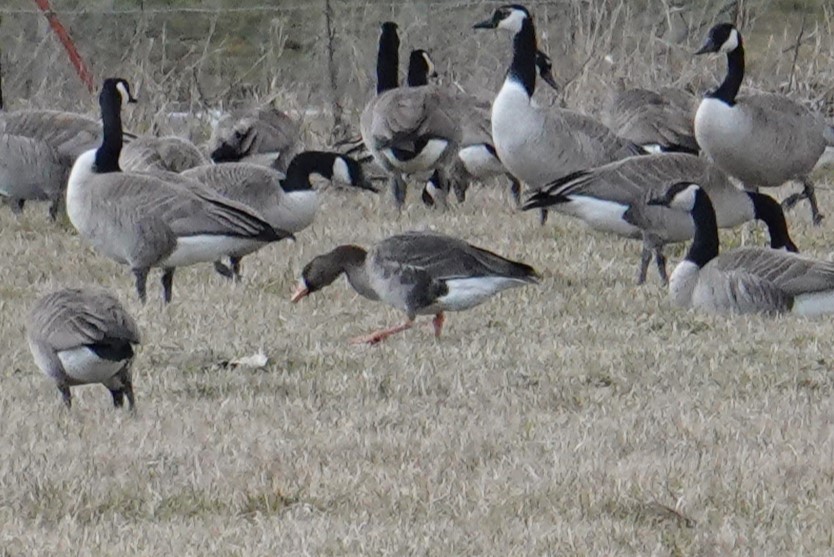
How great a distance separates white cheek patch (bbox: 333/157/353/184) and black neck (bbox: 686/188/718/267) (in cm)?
283

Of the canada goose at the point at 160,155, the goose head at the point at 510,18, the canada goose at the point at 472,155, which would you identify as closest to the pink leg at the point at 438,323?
the canada goose at the point at 160,155

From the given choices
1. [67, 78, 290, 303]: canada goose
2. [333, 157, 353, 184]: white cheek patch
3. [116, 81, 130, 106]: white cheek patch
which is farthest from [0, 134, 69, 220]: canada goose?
[67, 78, 290, 303]: canada goose

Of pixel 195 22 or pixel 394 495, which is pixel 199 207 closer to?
pixel 394 495

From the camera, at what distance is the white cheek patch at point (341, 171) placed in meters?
12.0

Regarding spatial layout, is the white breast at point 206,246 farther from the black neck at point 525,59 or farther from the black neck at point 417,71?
the black neck at point 417,71

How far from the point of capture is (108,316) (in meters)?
6.99

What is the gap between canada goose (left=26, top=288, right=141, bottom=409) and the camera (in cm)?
686

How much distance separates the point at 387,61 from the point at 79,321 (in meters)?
8.94

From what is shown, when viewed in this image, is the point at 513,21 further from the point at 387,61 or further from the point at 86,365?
the point at 86,365

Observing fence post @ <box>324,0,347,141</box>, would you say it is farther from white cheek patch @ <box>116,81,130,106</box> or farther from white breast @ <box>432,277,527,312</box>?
white breast @ <box>432,277,527,312</box>

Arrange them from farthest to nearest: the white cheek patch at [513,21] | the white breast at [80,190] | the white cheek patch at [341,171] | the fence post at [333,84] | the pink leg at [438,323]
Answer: the fence post at [333,84], the white cheek patch at [513,21], the white cheek patch at [341,171], the white breast at [80,190], the pink leg at [438,323]

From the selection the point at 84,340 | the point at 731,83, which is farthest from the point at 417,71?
the point at 84,340

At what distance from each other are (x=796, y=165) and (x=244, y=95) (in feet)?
23.6

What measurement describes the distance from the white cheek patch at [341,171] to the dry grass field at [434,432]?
5.21 ft
